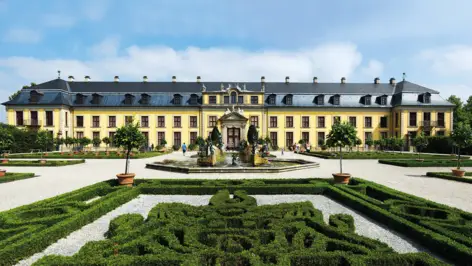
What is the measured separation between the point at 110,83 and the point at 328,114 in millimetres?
36560

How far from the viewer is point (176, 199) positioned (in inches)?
358

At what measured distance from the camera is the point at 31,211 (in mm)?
6594

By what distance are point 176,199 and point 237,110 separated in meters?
31.2

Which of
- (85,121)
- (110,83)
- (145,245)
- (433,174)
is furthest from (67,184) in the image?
(110,83)

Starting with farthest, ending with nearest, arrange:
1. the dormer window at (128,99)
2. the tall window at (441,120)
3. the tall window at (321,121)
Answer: the tall window at (321,121)
the dormer window at (128,99)
the tall window at (441,120)

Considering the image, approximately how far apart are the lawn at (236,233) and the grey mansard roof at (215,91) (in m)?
35.2

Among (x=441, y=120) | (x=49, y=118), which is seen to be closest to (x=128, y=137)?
(x=49, y=118)

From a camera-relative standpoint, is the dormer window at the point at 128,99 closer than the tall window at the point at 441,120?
No

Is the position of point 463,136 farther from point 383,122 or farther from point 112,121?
point 112,121

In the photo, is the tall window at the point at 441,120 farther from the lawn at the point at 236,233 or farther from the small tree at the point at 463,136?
the lawn at the point at 236,233

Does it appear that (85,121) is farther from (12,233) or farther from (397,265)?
(397,265)

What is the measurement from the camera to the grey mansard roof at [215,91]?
4006 centimetres

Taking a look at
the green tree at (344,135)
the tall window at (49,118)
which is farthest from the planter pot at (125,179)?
the tall window at (49,118)

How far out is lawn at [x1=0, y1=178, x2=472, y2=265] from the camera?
4.22 meters
